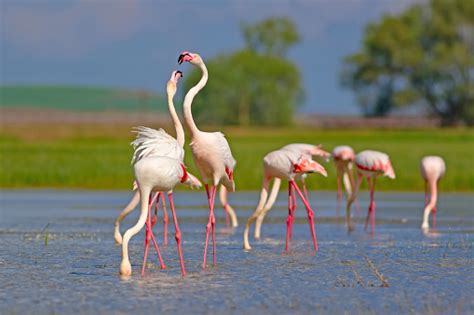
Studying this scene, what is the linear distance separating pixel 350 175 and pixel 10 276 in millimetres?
9279

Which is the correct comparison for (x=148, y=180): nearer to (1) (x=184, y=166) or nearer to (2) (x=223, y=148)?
(1) (x=184, y=166)

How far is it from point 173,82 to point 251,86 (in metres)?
83.3

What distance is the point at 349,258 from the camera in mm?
11102

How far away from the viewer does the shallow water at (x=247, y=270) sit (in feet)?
26.8

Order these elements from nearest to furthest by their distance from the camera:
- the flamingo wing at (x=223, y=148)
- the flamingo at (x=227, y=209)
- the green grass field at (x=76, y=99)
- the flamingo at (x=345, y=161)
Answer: the flamingo wing at (x=223, y=148) → the flamingo at (x=227, y=209) → the flamingo at (x=345, y=161) → the green grass field at (x=76, y=99)

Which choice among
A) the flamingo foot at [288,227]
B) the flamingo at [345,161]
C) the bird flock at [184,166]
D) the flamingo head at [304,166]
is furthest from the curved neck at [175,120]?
the flamingo at [345,161]

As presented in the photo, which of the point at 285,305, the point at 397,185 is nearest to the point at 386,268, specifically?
the point at 285,305

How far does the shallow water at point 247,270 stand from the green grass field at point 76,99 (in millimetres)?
119750

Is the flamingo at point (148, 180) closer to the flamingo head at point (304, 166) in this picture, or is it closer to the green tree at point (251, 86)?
the flamingo head at point (304, 166)

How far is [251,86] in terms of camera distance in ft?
309

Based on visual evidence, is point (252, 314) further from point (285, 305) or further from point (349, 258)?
point (349, 258)

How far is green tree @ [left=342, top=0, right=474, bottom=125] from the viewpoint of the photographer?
7944cm

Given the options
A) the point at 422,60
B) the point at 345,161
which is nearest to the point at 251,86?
the point at 422,60

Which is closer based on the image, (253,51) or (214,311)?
(214,311)
